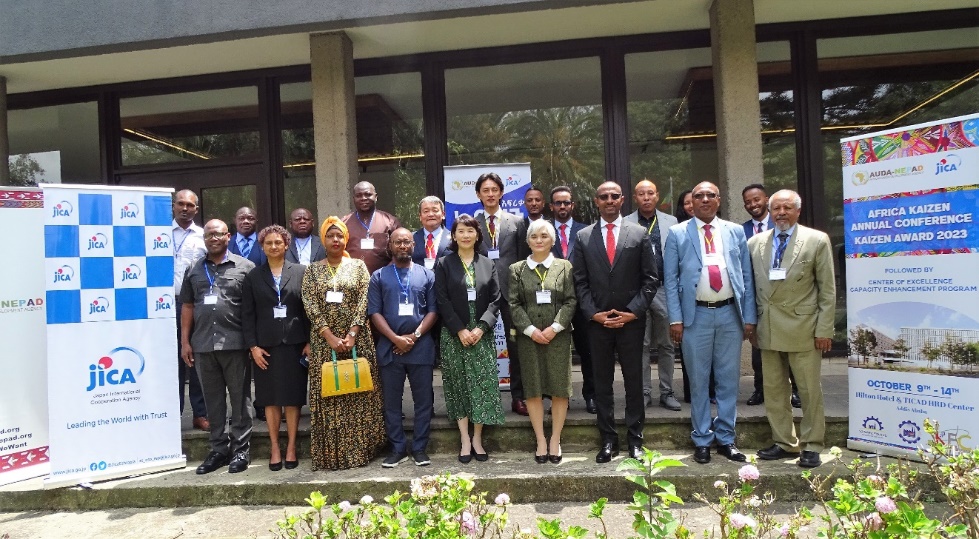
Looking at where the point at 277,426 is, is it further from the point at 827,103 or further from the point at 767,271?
the point at 827,103

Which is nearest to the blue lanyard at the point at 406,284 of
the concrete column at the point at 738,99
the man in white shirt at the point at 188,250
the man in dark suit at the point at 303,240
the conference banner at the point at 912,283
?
the man in dark suit at the point at 303,240

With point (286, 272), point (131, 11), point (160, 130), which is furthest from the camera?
point (160, 130)

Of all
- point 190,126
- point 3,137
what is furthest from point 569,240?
point 3,137

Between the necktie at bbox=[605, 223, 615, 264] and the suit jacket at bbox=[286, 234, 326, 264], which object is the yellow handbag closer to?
the suit jacket at bbox=[286, 234, 326, 264]

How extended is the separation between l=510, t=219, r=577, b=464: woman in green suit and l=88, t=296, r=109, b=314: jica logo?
308 cm

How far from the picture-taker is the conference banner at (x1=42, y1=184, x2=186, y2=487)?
14.3ft

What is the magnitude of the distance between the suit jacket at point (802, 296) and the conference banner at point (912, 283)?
0.47 m

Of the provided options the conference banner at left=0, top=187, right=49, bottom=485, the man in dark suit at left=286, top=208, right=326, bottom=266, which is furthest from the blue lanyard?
the conference banner at left=0, top=187, right=49, bottom=485

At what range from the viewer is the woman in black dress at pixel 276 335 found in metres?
4.46

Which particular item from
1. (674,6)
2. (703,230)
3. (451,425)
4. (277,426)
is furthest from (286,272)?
(674,6)

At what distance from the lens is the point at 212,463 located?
454 cm

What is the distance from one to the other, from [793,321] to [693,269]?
2.44ft

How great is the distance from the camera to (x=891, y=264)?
13.8 ft

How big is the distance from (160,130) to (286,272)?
14.2ft
